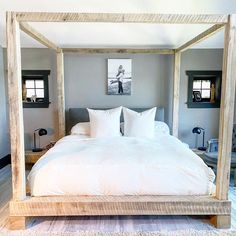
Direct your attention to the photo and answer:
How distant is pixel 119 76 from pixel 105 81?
0.31 m

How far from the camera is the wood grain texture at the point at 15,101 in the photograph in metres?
2.53

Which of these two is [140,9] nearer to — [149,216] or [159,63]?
[159,63]

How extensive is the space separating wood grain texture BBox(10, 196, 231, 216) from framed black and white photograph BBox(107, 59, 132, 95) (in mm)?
2874

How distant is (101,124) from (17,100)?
6.31 feet

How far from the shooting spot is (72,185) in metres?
2.80

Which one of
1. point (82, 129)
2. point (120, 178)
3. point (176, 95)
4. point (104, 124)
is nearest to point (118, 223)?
point (120, 178)

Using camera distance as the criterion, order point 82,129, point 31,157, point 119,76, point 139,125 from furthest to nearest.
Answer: point 119,76 < point 31,157 < point 82,129 < point 139,125

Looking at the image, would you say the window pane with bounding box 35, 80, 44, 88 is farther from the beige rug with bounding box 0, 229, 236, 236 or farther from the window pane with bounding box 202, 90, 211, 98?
the window pane with bounding box 202, 90, 211, 98

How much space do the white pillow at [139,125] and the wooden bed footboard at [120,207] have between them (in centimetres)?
169

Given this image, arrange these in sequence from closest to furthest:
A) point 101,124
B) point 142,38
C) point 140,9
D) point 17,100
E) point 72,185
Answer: point 17,100
point 72,185
point 140,9
point 101,124
point 142,38

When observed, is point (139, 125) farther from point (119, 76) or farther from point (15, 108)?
point (15, 108)

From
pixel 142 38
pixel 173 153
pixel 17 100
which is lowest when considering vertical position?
pixel 173 153

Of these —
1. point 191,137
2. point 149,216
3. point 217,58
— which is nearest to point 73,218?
point 149,216

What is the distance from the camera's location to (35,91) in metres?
5.24
